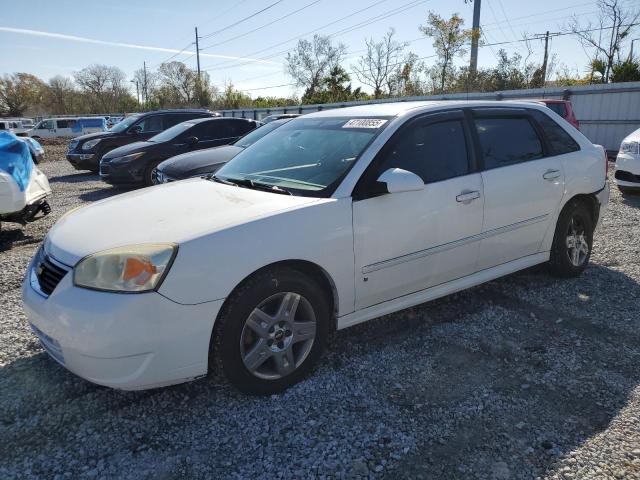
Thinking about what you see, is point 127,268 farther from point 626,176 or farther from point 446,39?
point 446,39

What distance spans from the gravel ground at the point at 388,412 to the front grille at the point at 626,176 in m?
4.89

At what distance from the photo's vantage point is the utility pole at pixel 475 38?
26.2 meters

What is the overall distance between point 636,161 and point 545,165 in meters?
4.84

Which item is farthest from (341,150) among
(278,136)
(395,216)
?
(278,136)

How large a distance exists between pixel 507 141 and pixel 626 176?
530 cm

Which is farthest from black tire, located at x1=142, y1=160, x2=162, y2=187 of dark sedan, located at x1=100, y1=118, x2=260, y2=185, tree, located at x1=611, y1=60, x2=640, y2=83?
tree, located at x1=611, y1=60, x2=640, y2=83

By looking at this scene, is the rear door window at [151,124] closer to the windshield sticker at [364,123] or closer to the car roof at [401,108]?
the car roof at [401,108]

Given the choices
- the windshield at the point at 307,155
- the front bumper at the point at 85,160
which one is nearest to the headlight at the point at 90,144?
the front bumper at the point at 85,160

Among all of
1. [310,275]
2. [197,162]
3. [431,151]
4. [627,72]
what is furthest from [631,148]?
[627,72]

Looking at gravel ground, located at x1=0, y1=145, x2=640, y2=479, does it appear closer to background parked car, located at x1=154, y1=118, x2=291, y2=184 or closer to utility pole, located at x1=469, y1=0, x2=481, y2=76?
background parked car, located at x1=154, y1=118, x2=291, y2=184

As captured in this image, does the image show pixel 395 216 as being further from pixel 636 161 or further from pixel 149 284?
pixel 636 161

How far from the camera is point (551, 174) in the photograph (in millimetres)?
4055

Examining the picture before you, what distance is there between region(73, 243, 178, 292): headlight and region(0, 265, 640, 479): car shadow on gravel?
2.60ft

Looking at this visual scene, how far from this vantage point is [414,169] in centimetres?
327
